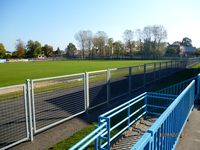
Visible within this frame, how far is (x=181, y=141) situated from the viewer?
5383mm

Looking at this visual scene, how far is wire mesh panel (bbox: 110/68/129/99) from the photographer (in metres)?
10.2

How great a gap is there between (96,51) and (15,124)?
10076cm

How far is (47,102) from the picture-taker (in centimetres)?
816

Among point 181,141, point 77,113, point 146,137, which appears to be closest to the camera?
point 146,137

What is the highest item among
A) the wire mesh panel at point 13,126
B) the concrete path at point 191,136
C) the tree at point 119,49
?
the tree at point 119,49

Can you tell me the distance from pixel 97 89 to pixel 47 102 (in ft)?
7.08

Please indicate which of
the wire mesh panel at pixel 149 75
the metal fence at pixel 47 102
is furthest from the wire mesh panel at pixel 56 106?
the wire mesh panel at pixel 149 75

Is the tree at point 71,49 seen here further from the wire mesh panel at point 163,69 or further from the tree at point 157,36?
the wire mesh panel at point 163,69

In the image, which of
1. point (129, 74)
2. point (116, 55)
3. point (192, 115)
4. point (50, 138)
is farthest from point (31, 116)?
point (116, 55)

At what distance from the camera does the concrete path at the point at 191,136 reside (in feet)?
16.7

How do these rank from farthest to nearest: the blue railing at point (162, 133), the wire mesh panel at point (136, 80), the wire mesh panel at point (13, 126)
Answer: the wire mesh panel at point (136, 80)
the wire mesh panel at point (13, 126)
the blue railing at point (162, 133)

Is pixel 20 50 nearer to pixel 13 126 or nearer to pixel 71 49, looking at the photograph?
pixel 71 49

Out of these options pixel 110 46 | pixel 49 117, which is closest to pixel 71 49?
pixel 110 46

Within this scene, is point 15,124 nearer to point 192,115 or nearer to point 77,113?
point 77,113
